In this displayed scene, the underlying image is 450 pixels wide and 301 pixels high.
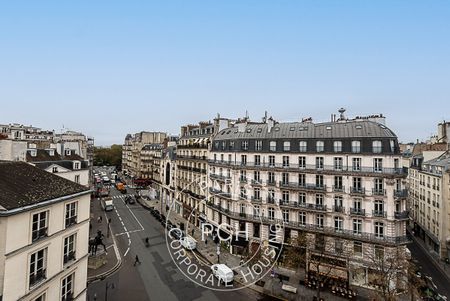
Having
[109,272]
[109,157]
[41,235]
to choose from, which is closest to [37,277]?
[41,235]

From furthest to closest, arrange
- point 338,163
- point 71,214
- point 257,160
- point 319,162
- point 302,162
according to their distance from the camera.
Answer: point 257,160, point 302,162, point 319,162, point 338,163, point 71,214

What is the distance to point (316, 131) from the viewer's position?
103 ft

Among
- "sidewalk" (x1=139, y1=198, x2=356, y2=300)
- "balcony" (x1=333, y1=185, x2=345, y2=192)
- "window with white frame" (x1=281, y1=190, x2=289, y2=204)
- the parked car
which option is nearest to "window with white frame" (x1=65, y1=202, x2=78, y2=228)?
"sidewalk" (x1=139, y1=198, x2=356, y2=300)

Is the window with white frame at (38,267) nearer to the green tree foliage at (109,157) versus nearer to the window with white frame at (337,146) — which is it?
the window with white frame at (337,146)

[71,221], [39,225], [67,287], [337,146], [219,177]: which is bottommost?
[67,287]

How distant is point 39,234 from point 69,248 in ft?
9.99

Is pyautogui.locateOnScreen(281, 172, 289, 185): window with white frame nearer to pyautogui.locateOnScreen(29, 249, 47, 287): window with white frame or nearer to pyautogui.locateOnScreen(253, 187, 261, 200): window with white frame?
pyautogui.locateOnScreen(253, 187, 261, 200): window with white frame

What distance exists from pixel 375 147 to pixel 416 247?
23.4m

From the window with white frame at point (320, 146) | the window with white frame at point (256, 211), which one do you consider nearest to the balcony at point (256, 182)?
the window with white frame at point (256, 211)

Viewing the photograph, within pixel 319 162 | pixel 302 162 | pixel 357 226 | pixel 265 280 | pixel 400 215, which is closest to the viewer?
pixel 400 215

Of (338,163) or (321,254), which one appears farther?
(338,163)

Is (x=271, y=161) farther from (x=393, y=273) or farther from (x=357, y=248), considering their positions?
(x=393, y=273)

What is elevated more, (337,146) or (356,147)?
(337,146)

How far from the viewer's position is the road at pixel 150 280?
24.5 metres
